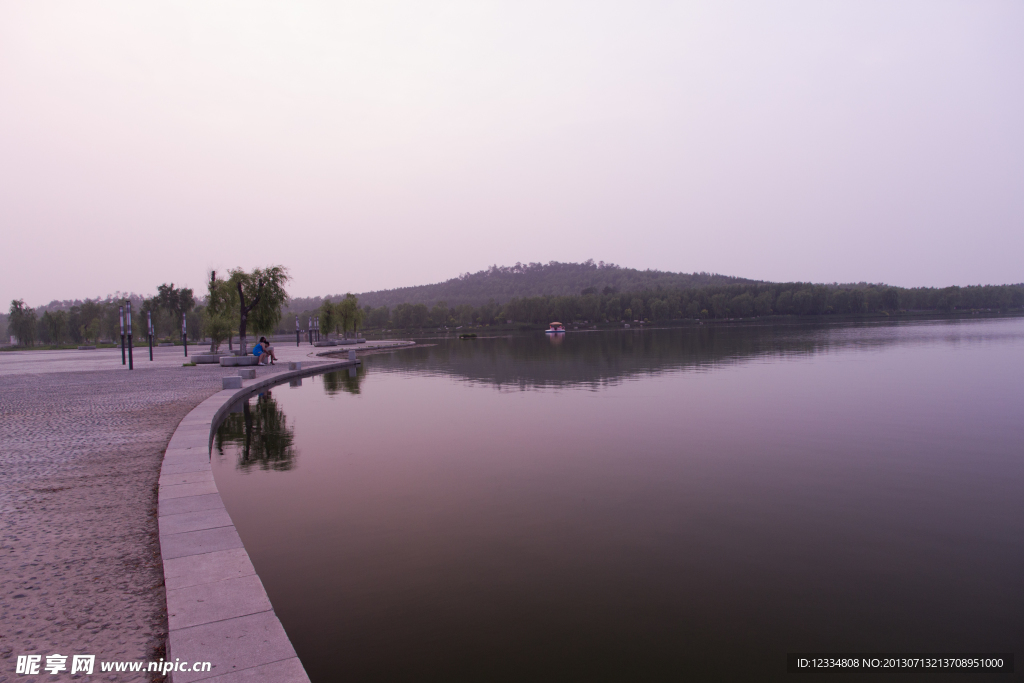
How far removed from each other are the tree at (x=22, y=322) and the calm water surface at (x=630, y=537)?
86.8 metres

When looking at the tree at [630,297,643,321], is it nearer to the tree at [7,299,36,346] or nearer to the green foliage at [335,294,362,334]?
the green foliage at [335,294,362,334]

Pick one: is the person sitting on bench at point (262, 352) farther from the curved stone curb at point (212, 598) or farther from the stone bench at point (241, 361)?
the curved stone curb at point (212, 598)

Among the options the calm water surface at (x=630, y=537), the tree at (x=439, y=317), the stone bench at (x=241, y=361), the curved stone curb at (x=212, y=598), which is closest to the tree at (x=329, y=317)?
the stone bench at (x=241, y=361)

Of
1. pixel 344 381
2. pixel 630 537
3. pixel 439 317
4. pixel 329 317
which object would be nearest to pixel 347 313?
pixel 329 317

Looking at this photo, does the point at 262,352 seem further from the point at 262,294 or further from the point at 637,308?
the point at 637,308

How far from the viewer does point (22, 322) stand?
78.2 meters

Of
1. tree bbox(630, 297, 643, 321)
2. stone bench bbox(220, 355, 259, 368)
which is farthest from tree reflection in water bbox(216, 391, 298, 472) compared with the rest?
tree bbox(630, 297, 643, 321)

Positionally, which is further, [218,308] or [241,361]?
[218,308]

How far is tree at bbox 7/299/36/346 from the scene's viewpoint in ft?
256

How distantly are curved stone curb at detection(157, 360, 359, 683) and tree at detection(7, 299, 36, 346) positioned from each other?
92414 mm

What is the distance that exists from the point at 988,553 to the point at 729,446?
4.64 meters

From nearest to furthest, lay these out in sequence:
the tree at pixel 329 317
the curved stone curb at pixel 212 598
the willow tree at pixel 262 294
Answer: the curved stone curb at pixel 212 598 < the willow tree at pixel 262 294 < the tree at pixel 329 317

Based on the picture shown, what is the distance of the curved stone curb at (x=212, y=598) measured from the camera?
354cm

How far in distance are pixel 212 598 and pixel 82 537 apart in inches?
90.3
